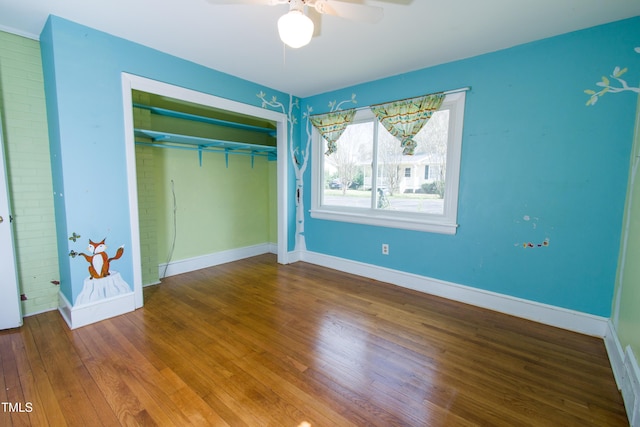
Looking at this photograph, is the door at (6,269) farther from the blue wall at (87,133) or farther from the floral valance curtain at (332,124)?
the floral valance curtain at (332,124)

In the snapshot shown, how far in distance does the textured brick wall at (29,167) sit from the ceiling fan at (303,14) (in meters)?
1.98

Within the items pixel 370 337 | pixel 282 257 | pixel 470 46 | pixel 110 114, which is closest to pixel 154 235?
pixel 110 114

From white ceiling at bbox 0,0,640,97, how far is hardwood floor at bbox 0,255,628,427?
2.42 meters

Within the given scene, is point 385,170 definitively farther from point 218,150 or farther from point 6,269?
point 6,269

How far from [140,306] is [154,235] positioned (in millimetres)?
851

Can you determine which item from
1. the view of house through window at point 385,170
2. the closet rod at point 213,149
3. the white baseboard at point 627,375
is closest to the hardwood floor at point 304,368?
the white baseboard at point 627,375

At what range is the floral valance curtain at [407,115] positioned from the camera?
113 inches

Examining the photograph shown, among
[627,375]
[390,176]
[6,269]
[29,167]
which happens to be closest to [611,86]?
[390,176]

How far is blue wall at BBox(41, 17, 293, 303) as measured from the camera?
2.18 metres

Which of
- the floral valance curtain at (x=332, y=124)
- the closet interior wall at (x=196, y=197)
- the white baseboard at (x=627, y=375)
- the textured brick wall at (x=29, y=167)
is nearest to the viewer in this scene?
the white baseboard at (x=627, y=375)

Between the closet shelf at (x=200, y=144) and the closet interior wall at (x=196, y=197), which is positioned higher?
the closet shelf at (x=200, y=144)

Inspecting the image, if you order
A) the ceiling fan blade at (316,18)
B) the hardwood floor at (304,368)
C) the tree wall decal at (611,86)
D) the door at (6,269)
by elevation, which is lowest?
the hardwood floor at (304,368)

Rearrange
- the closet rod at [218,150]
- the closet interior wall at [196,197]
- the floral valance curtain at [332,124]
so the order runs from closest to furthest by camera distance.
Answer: the closet interior wall at [196,197] < the closet rod at [218,150] < the floral valance curtain at [332,124]

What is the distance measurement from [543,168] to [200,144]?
149 inches
